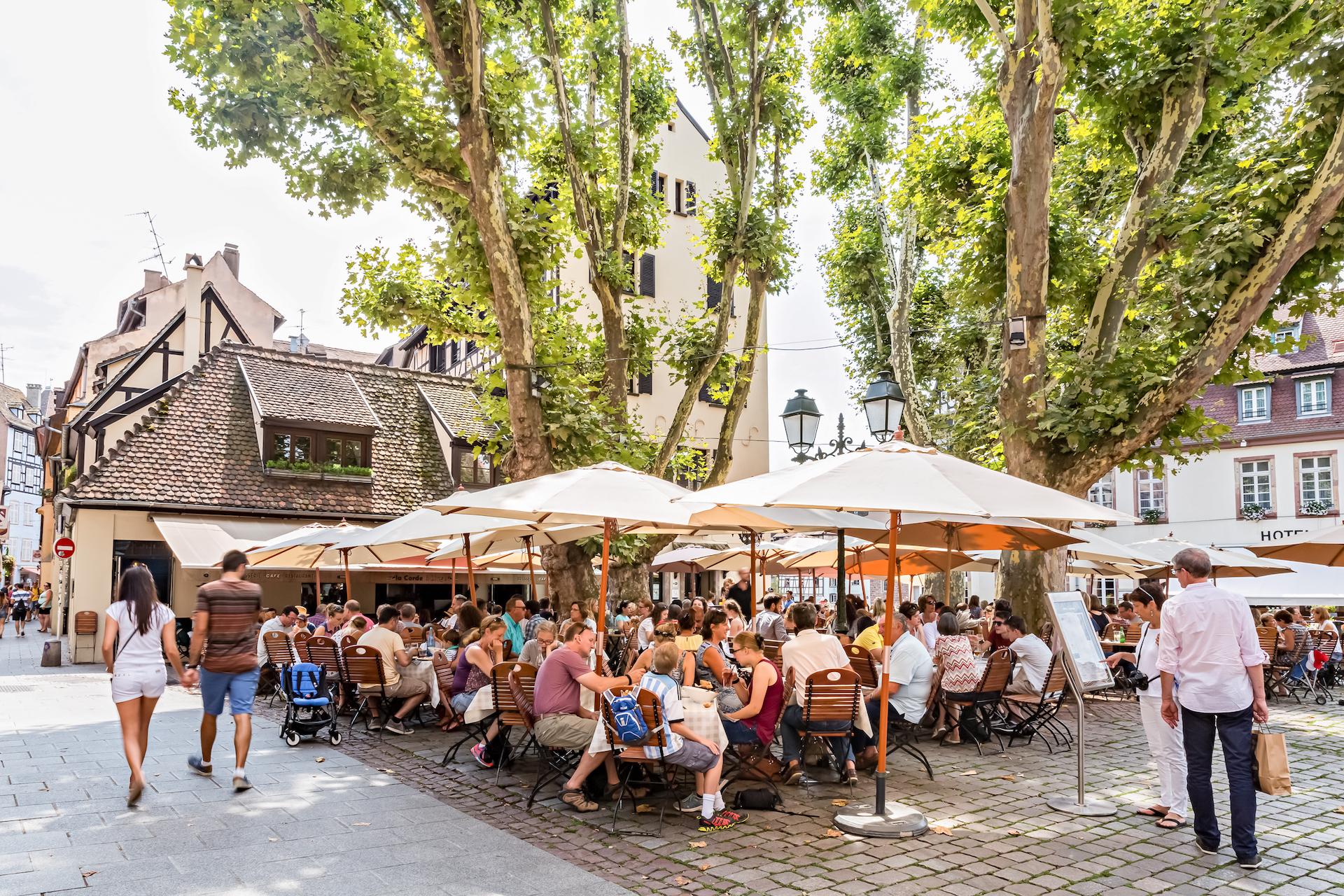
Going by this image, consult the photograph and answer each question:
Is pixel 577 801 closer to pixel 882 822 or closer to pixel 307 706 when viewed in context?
pixel 882 822

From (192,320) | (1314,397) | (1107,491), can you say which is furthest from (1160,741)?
(1107,491)

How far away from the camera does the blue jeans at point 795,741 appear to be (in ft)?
25.3

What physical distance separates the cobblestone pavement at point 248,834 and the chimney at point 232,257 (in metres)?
32.2

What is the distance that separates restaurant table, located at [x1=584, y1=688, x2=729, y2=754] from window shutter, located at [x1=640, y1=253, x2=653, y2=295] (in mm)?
24770

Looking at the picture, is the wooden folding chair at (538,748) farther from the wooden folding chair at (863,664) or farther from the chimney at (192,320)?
the chimney at (192,320)

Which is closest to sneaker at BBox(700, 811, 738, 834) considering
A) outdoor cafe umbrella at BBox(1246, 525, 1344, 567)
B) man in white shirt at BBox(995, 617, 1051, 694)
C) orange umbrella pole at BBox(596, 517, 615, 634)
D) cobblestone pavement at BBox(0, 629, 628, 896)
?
cobblestone pavement at BBox(0, 629, 628, 896)

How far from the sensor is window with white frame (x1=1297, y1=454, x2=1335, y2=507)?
101ft

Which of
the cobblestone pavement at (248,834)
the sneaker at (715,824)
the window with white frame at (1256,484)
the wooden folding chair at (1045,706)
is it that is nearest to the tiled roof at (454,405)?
the cobblestone pavement at (248,834)

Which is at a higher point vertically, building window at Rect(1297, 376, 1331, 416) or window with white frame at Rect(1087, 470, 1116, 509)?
building window at Rect(1297, 376, 1331, 416)

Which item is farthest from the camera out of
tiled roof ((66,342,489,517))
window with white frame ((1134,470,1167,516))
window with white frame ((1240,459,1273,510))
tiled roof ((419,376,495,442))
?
window with white frame ((1134,470,1167,516))

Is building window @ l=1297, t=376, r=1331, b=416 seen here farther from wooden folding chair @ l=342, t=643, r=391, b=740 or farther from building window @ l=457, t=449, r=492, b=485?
wooden folding chair @ l=342, t=643, r=391, b=740

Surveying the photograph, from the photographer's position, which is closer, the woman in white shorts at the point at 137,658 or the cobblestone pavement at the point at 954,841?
the cobblestone pavement at the point at 954,841

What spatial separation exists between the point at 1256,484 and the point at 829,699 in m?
32.0

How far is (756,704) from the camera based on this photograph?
7223 millimetres
